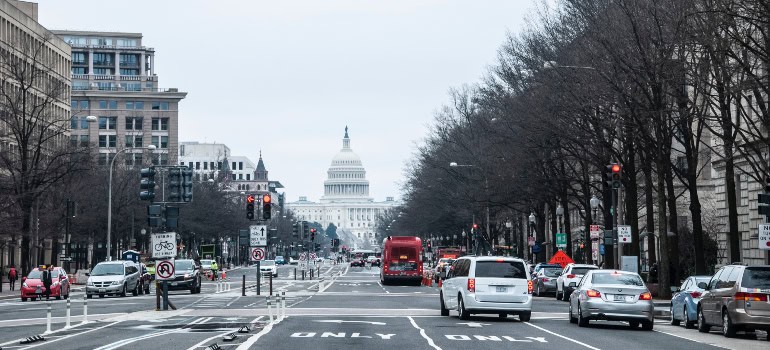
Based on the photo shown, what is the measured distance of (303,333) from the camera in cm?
2850

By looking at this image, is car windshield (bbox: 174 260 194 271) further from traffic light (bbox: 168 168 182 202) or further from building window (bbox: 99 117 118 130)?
building window (bbox: 99 117 118 130)

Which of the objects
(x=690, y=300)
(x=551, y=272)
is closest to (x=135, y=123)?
(x=551, y=272)

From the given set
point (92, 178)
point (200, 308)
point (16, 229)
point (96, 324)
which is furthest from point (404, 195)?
point (96, 324)

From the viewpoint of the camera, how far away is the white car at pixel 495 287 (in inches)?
1363

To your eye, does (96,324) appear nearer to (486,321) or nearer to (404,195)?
(486,321)

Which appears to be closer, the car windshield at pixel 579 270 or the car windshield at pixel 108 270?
the car windshield at pixel 579 270

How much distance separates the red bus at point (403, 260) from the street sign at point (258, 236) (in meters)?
22.9

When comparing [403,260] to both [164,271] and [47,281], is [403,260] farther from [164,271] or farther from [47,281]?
[164,271]

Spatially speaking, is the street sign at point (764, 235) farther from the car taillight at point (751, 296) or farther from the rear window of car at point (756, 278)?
the car taillight at point (751, 296)

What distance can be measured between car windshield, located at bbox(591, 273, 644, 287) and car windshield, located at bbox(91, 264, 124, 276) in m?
30.4

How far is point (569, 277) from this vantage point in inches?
2060

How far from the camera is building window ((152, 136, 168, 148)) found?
174500 millimetres

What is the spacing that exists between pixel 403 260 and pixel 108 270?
23.6 metres

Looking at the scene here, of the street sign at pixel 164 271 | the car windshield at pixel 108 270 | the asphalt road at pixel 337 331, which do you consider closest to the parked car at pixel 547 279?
the asphalt road at pixel 337 331
